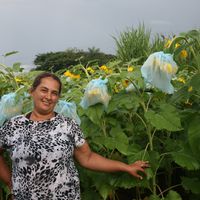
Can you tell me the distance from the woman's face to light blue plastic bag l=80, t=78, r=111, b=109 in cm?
16

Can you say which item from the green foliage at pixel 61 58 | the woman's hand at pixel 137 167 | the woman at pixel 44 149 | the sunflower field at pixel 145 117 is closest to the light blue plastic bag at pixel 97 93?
the sunflower field at pixel 145 117

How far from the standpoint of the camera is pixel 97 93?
91.7 inches

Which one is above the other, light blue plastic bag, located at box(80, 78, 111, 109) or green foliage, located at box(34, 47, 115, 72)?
light blue plastic bag, located at box(80, 78, 111, 109)

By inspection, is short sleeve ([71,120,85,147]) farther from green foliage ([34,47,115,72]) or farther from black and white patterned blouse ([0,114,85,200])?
green foliage ([34,47,115,72])

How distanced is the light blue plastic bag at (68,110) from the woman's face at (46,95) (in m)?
0.21

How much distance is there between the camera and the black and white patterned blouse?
2.21m

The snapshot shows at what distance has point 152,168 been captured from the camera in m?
2.40

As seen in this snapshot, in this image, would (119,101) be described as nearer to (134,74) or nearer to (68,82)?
(134,74)

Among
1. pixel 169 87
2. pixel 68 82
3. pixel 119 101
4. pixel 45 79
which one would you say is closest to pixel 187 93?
pixel 169 87

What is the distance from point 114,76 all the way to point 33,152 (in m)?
0.57

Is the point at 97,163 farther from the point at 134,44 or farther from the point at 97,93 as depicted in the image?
the point at 134,44

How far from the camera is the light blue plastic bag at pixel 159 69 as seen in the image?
86.4 inches

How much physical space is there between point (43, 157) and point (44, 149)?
0.04 m

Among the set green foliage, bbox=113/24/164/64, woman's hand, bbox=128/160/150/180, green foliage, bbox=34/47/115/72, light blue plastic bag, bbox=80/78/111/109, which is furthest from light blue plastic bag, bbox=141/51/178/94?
green foliage, bbox=34/47/115/72
